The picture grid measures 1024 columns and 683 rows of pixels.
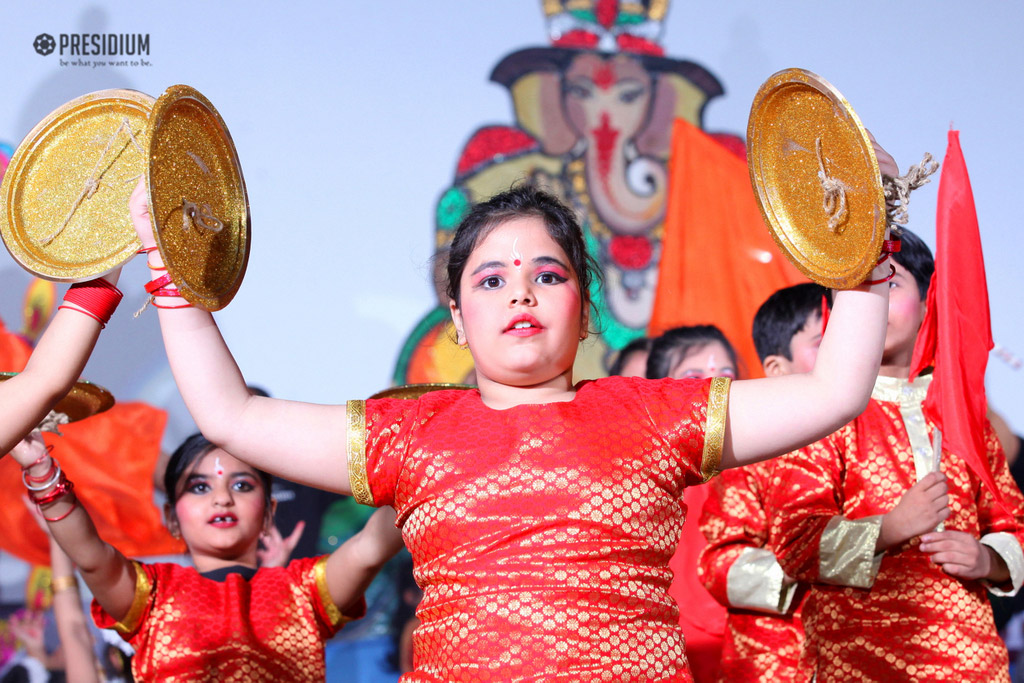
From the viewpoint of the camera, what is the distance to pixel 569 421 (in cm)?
174

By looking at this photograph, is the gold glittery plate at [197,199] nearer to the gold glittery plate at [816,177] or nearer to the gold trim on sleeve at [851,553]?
the gold glittery plate at [816,177]

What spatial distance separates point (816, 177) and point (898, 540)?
3.31 feet

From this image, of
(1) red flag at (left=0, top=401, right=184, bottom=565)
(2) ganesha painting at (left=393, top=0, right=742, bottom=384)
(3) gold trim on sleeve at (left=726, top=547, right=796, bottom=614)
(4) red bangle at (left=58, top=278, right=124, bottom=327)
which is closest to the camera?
(4) red bangle at (left=58, top=278, right=124, bottom=327)

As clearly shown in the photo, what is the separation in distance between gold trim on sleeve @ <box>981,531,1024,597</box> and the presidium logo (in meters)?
3.10

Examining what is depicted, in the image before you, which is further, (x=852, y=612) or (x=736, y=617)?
(x=736, y=617)

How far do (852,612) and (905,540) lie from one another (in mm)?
213

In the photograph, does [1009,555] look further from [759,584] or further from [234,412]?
[234,412]

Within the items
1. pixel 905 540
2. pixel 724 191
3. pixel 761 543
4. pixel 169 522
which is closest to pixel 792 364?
pixel 761 543

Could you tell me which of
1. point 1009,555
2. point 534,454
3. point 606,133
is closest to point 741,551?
point 1009,555

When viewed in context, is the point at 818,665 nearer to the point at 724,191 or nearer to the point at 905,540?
the point at 905,540

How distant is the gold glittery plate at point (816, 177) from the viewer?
1605mm

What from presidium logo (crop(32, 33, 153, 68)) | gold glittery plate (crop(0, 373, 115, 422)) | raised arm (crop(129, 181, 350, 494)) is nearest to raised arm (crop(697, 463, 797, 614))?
raised arm (crop(129, 181, 350, 494))

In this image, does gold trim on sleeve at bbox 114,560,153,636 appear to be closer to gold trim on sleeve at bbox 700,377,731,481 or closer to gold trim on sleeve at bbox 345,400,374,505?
gold trim on sleeve at bbox 345,400,374,505

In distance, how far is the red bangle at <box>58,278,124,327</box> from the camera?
186cm
